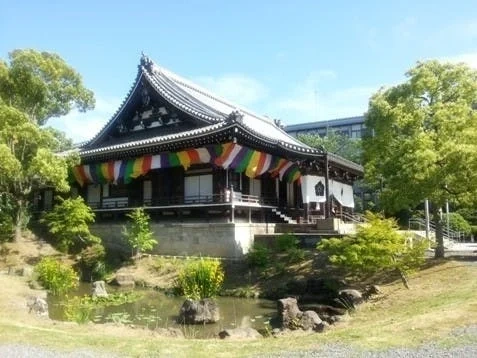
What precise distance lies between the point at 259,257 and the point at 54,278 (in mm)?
8692

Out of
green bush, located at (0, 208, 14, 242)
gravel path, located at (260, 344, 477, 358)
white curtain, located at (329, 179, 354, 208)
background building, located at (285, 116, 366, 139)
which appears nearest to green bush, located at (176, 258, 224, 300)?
gravel path, located at (260, 344, 477, 358)

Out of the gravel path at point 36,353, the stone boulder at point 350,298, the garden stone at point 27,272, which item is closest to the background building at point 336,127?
the garden stone at point 27,272

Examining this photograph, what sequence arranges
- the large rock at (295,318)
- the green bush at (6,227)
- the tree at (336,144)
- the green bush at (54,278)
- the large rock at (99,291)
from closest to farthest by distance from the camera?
the large rock at (295,318) → the large rock at (99,291) → the green bush at (54,278) → the green bush at (6,227) → the tree at (336,144)

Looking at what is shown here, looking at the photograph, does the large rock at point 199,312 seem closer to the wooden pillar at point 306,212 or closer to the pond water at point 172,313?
the pond water at point 172,313

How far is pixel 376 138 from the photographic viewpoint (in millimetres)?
20328

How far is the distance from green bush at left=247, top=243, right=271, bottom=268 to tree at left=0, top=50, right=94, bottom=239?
997cm

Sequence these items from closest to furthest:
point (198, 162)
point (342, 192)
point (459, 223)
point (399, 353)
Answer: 1. point (399, 353)
2. point (198, 162)
3. point (342, 192)
4. point (459, 223)

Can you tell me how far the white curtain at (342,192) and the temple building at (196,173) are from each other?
70mm

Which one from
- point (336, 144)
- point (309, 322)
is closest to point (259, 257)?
point (309, 322)

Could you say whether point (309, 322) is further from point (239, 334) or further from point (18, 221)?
point (18, 221)

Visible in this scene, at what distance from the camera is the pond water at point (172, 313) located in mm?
13914

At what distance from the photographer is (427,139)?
17.9m

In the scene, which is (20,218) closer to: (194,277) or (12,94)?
(12,94)

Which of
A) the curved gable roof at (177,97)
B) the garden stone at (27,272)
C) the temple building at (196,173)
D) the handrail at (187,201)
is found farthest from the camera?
the curved gable roof at (177,97)
